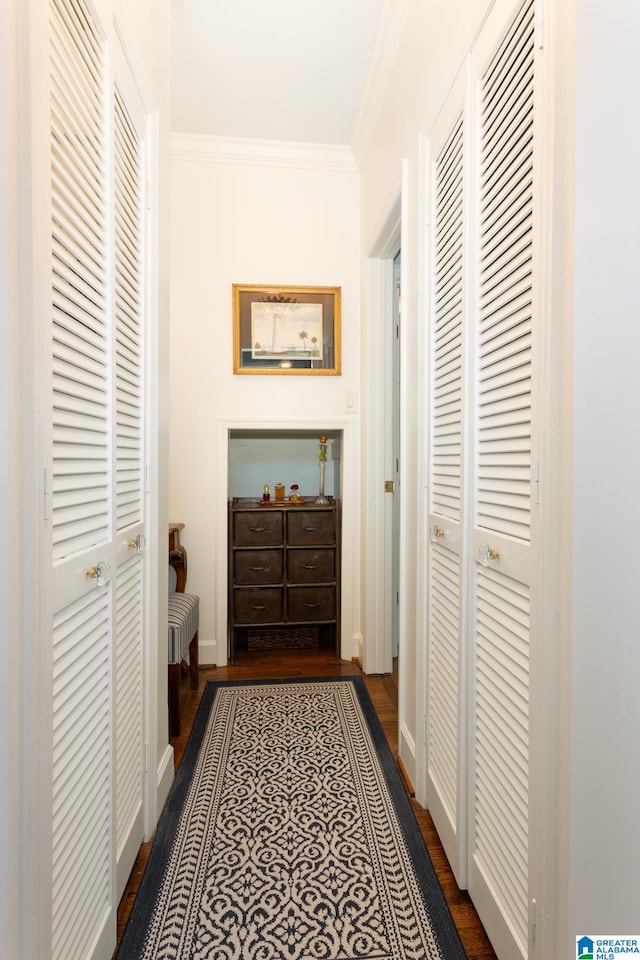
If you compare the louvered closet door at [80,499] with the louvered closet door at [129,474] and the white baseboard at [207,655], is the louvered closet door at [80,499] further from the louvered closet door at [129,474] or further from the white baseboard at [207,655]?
the white baseboard at [207,655]

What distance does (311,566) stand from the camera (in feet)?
10.1

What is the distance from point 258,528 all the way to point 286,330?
1170 mm

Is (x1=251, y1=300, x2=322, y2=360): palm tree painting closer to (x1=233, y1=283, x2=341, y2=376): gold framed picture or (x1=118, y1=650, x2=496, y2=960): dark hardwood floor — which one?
(x1=233, y1=283, x2=341, y2=376): gold framed picture

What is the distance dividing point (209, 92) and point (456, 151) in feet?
5.69

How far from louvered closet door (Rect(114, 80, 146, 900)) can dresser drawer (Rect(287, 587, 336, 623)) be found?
154cm

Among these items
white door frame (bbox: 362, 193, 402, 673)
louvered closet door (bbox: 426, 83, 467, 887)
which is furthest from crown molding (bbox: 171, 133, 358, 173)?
louvered closet door (bbox: 426, 83, 467, 887)

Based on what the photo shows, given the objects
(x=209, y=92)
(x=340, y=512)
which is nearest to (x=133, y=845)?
(x=340, y=512)

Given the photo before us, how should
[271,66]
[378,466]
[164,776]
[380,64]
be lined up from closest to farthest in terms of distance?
[164,776]
[380,64]
[271,66]
[378,466]

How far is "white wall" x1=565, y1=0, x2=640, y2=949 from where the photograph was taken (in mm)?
732

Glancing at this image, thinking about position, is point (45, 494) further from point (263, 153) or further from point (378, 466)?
point (263, 153)

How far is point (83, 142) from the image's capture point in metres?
1.07

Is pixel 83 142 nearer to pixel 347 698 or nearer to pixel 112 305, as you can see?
pixel 112 305

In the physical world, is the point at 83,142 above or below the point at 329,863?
above

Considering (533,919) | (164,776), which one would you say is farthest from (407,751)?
(533,919)
